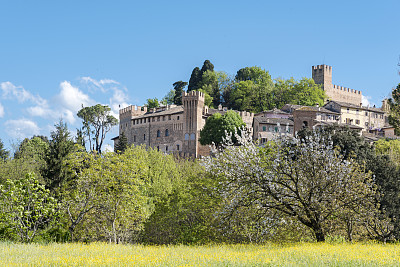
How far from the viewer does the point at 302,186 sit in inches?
693

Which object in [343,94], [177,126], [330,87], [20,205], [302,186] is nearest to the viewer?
[302,186]

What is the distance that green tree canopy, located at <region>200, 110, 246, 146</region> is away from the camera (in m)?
68.3

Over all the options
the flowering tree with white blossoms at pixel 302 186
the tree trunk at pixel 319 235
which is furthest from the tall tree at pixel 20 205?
the tree trunk at pixel 319 235

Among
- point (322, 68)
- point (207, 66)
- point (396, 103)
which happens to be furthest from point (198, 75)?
point (396, 103)

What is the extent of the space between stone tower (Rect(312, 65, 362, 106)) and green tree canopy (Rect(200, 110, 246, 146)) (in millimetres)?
46958

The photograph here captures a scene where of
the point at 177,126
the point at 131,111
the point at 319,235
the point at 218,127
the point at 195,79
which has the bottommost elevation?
the point at 319,235

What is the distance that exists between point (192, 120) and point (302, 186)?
200 ft

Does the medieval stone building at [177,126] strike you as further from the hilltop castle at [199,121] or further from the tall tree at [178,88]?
the tall tree at [178,88]

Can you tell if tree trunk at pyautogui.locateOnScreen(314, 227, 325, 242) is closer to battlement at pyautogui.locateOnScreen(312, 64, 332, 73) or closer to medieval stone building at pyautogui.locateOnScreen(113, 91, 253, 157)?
medieval stone building at pyautogui.locateOnScreen(113, 91, 253, 157)

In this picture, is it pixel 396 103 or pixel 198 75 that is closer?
pixel 396 103

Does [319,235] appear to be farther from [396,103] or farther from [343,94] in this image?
[343,94]

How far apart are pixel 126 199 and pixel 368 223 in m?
11.5

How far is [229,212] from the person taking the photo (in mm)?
18656

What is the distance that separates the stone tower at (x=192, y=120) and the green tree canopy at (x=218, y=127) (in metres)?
5.63
